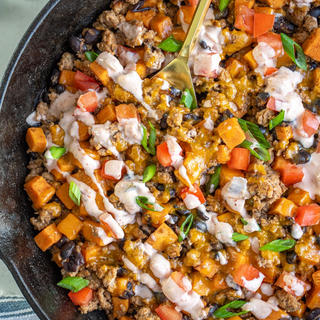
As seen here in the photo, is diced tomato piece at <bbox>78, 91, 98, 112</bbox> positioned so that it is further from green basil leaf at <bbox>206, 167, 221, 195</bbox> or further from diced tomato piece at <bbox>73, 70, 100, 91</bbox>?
green basil leaf at <bbox>206, 167, 221, 195</bbox>

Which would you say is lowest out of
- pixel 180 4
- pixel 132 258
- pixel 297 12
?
pixel 132 258

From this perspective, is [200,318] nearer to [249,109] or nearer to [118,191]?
[118,191]

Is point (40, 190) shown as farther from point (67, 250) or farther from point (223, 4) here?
point (223, 4)

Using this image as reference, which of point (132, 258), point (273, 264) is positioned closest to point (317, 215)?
point (273, 264)

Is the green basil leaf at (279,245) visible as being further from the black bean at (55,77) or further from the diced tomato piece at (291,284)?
the black bean at (55,77)

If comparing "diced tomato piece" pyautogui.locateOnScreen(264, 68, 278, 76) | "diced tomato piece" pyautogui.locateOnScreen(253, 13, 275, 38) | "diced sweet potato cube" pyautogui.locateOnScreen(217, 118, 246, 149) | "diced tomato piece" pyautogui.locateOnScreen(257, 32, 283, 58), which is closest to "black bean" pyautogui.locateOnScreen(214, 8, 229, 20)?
"diced tomato piece" pyautogui.locateOnScreen(253, 13, 275, 38)
